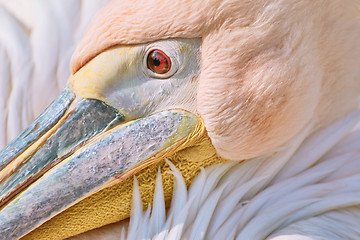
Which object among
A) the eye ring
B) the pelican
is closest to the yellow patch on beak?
the pelican

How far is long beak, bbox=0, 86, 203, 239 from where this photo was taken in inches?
60.5

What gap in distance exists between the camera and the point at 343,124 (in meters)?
1.71

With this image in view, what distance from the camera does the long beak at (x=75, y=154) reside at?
1.54 metres

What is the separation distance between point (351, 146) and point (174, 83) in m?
0.54

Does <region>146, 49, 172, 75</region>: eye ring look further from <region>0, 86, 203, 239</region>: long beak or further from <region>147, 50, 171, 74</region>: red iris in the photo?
<region>0, 86, 203, 239</region>: long beak

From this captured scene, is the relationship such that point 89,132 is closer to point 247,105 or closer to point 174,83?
point 174,83

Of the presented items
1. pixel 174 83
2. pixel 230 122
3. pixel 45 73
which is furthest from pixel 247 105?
pixel 45 73

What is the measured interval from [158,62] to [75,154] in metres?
0.30

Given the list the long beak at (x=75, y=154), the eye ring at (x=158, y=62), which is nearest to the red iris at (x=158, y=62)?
the eye ring at (x=158, y=62)

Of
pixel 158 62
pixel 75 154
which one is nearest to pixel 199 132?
pixel 158 62

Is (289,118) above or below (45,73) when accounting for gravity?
below

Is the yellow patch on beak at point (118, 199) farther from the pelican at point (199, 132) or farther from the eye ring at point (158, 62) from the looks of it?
the eye ring at point (158, 62)

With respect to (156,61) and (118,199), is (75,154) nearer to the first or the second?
(118,199)

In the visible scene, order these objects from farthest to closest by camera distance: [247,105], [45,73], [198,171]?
[45,73]
[198,171]
[247,105]
